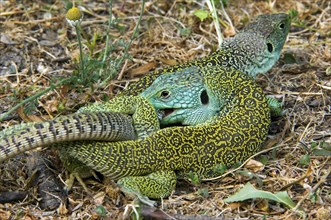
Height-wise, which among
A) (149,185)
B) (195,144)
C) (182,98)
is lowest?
(149,185)

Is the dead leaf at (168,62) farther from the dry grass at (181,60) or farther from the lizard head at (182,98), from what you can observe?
the lizard head at (182,98)

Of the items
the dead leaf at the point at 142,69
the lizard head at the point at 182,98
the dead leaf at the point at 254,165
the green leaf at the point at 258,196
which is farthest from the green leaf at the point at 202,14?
the green leaf at the point at 258,196

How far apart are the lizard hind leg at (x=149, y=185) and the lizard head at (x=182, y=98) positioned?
0.80 metres

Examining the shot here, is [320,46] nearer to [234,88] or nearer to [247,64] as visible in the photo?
[247,64]

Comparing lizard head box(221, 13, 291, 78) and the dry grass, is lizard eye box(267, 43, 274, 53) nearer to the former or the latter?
lizard head box(221, 13, 291, 78)

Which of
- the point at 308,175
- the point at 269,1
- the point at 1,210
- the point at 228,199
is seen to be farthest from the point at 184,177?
the point at 269,1

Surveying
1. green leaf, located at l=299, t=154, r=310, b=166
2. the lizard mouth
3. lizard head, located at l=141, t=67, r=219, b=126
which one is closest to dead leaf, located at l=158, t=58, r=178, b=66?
lizard head, located at l=141, t=67, r=219, b=126

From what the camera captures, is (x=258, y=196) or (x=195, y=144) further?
(x=195, y=144)

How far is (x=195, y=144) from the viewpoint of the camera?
5.90 m

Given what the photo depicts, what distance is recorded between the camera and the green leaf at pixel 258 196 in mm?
5453

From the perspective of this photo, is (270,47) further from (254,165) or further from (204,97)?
(254,165)

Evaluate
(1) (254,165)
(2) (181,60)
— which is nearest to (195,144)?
(1) (254,165)

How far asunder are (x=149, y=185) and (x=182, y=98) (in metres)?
1.04

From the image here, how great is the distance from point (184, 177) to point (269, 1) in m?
3.67
